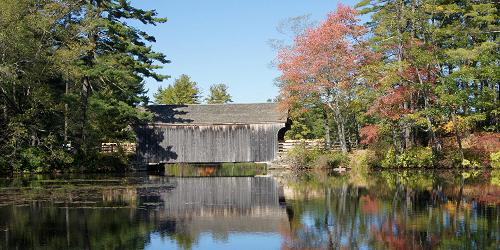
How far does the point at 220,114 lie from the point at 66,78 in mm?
11716

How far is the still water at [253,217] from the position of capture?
10633mm

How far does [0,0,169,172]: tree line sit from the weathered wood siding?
1.83 metres

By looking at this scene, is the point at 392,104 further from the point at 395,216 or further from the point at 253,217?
the point at 253,217

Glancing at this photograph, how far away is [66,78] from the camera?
30.9 metres

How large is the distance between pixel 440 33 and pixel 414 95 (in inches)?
170

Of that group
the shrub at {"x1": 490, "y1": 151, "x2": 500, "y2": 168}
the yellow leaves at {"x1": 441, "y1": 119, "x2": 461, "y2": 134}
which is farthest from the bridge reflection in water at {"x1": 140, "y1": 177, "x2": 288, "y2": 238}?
the yellow leaves at {"x1": 441, "y1": 119, "x2": 461, "y2": 134}

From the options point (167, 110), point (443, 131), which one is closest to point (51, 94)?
point (167, 110)

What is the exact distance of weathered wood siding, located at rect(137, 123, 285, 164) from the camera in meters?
37.7

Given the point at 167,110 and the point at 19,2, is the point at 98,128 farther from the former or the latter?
the point at 19,2

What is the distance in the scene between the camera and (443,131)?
35.9m

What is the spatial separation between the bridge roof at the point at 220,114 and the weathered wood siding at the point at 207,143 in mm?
368

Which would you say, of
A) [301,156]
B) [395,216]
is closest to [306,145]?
[301,156]

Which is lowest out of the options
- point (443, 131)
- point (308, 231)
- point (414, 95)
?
point (308, 231)

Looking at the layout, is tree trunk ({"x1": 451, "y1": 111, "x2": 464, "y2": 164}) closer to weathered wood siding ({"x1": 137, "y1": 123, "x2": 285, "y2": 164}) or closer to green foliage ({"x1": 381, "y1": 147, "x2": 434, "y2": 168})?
green foliage ({"x1": 381, "y1": 147, "x2": 434, "y2": 168})
